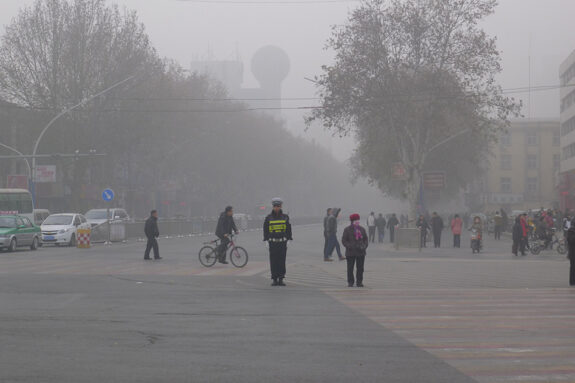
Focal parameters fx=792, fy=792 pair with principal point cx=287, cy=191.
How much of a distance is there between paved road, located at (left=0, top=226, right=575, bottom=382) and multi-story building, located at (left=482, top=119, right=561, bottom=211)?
3451 inches

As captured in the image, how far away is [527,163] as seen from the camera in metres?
104

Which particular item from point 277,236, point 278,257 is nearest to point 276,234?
point 277,236

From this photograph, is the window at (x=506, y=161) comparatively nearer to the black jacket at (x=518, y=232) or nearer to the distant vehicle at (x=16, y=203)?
the distant vehicle at (x=16, y=203)

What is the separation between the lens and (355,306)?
1302 centimetres

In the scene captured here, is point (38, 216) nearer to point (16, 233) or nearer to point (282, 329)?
point (16, 233)

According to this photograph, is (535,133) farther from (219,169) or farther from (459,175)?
(219,169)

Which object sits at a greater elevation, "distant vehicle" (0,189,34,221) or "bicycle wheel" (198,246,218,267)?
"distant vehicle" (0,189,34,221)

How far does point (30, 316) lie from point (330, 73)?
40183 millimetres

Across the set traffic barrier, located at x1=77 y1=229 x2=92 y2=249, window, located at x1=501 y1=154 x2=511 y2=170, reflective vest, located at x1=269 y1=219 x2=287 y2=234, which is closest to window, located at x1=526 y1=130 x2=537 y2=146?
window, located at x1=501 y1=154 x2=511 y2=170

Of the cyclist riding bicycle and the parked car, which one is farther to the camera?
the parked car

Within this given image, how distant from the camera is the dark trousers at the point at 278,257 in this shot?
54.0 feet

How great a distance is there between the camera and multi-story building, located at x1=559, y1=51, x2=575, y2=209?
74750 millimetres

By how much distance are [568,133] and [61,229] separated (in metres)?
57.1

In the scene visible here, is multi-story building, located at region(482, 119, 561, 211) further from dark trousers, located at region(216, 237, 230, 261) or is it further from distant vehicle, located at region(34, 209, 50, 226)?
dark trousers, located at region(216, 237, 230, 261)
